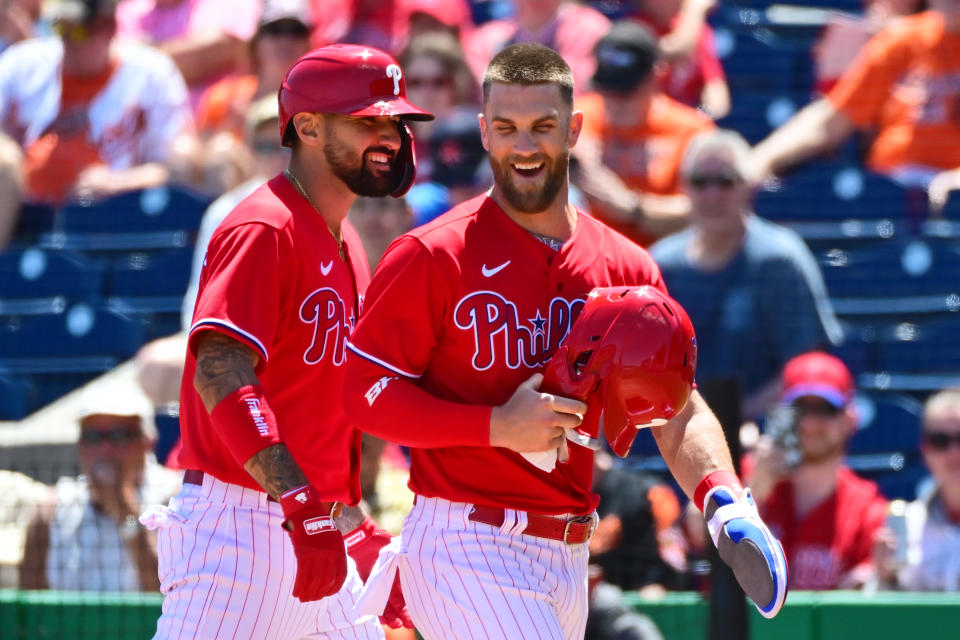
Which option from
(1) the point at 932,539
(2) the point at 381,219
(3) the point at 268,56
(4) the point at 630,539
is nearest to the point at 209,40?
(3) the point at 268,56

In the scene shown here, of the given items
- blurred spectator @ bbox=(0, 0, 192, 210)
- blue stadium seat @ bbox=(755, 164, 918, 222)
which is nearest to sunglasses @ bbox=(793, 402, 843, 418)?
blue stadium seat @ bbox=(755, 164, 918, 222)

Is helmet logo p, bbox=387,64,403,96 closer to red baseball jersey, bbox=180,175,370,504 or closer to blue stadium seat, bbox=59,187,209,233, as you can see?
red baseball jersey, bbox=180,175,370,504

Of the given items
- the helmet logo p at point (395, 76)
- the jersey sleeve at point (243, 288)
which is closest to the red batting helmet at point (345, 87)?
the helmet logo p at point (395, 76)

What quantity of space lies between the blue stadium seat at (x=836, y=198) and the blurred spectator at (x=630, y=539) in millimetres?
2207

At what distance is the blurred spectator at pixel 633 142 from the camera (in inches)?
254

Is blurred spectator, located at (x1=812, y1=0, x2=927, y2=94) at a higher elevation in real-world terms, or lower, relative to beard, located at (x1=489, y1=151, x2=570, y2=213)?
higher

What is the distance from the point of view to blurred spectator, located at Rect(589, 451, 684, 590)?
4875 millimetres

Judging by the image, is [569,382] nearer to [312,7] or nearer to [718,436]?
[718,436]

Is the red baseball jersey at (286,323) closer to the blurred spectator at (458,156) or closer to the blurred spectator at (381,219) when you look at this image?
the blurred spectator at (381,219)

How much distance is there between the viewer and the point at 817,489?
5250 millimetres

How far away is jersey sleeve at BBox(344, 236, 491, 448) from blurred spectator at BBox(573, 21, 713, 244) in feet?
11.2

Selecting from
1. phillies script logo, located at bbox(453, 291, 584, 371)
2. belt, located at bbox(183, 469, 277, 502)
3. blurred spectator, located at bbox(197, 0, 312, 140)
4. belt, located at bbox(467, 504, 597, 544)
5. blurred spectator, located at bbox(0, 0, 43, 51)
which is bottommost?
belt, located at bbox(467, 504, 597, 544)

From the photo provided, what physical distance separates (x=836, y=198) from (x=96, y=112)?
3.74m

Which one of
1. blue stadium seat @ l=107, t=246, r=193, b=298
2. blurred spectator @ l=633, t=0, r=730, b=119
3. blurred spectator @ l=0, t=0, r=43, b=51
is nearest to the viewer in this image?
blue stadium seat @ l=107, t=246, r=193, b=298
